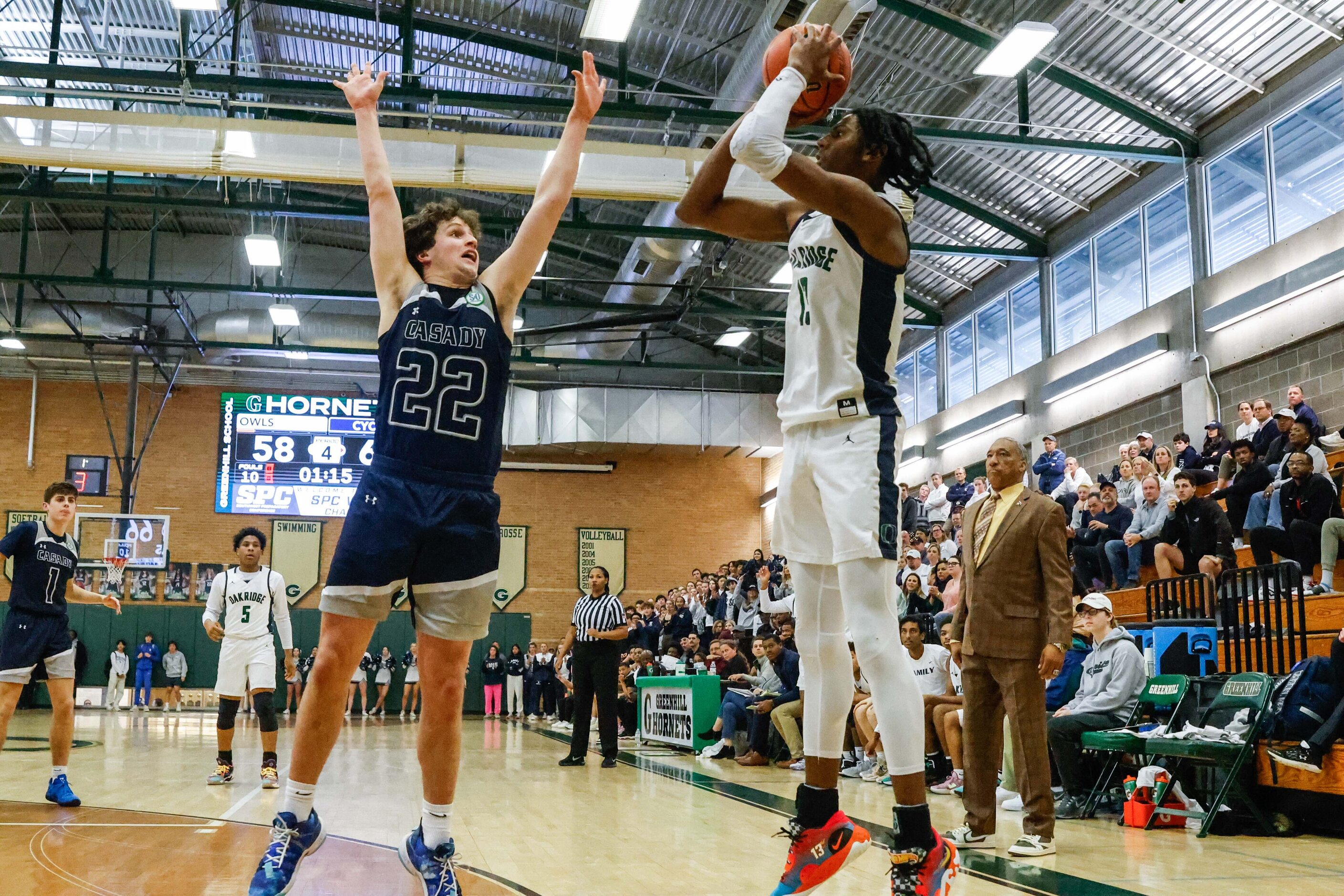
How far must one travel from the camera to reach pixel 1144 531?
11672 mm

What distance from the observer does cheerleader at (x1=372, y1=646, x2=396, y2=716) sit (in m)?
24.1

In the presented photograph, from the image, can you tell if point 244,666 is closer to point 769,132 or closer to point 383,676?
point 769,132

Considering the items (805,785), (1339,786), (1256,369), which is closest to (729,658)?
(1256,369)

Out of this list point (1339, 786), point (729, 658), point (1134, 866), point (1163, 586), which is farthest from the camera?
point (729, 658)

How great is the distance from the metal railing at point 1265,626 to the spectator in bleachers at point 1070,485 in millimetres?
5801

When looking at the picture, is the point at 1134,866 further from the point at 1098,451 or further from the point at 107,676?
the point at 107,676

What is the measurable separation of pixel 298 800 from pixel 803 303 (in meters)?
1.84

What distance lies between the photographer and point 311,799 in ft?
9.86

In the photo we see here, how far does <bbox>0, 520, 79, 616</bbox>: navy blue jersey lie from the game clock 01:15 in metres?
22.2

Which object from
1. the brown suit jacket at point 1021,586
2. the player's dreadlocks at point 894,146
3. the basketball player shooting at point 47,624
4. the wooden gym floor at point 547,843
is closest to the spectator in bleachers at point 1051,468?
the wooden gym floor at point 547,843

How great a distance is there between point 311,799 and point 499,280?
1492 millimetres

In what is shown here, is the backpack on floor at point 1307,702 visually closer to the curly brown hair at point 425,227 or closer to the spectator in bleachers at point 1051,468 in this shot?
the curly brown hair at point 425,227

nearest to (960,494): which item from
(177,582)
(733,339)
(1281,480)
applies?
(1281,480)

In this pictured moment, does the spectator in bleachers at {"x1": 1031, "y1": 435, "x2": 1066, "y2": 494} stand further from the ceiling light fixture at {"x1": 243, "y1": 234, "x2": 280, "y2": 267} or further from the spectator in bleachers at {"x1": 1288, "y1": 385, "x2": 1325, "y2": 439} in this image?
the ceiling light fixture at {"x1": 243, "y1": 234, "x2": 280, "y2": 267}
